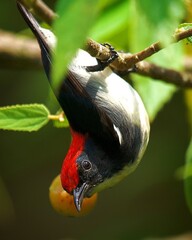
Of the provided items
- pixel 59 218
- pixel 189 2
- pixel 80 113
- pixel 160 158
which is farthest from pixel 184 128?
pixel 80 113

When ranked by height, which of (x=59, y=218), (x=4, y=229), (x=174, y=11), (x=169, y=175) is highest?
(x=174, y=11)

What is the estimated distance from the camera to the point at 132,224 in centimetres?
620

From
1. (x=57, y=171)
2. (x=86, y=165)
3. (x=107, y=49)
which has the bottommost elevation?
(x=57, y=171)

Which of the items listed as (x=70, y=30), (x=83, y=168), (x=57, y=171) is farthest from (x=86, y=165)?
(x=57, y=171)

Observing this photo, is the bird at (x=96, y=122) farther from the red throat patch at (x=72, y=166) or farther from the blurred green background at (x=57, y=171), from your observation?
the blurred green background at (x=57, y=171)

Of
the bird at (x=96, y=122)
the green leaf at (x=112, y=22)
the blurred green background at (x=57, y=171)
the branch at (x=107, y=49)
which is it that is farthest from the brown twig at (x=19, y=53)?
the branch at (x=107, y=49)

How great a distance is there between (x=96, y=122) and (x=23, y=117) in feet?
1.63

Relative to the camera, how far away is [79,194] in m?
3.03

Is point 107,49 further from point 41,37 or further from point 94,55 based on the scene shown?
point 41,37

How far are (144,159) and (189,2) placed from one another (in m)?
2.83

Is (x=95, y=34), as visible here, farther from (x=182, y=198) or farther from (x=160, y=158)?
(x=182, y=198)

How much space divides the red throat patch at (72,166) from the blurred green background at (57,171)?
81.5 inches

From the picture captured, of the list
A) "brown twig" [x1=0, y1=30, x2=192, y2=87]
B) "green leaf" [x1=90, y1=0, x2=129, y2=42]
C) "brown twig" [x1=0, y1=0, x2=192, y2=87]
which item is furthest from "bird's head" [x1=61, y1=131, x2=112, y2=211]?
"brown twig" [x1=0, y1=30, x2=192, y2=87]

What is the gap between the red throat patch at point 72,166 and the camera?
9.84 ft
